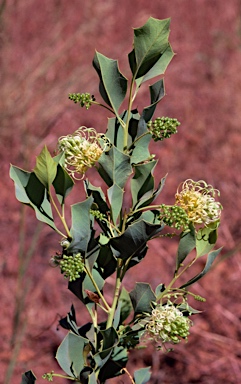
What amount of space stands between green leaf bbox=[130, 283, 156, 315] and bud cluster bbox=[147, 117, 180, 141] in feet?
0.74

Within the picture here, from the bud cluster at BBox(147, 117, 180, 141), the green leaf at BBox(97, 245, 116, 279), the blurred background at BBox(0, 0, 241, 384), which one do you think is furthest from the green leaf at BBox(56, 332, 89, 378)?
the blurred background at BBox(0, 0, 241, 384)

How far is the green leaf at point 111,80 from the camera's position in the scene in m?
0.91

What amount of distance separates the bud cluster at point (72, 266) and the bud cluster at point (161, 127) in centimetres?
21

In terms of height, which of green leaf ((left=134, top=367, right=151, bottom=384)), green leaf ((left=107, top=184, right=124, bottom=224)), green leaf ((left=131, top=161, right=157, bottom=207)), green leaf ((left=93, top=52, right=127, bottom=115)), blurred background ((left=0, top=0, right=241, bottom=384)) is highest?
blurred background ((left=0, top=0, right=241, bottom=384))

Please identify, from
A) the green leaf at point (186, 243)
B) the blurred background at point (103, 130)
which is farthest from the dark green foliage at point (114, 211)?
the blurred background at point (103, 130)

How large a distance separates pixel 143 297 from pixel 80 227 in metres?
0.15

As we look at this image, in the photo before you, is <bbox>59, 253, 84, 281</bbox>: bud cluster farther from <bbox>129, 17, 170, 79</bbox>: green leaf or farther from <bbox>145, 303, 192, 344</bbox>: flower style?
<bbox>129, 17, 170, 79</bbox>: green leaf

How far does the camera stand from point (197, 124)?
13.7 feet

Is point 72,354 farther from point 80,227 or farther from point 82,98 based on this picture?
point 82,98

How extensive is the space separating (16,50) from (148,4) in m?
1.29

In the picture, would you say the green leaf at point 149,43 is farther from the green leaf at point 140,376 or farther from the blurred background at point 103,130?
the blurred background at point 103,130

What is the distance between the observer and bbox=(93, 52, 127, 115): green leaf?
2.97 feet

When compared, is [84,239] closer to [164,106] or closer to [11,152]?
[11,152]

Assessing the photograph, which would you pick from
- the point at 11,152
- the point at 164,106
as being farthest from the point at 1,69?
the point at 164,106
